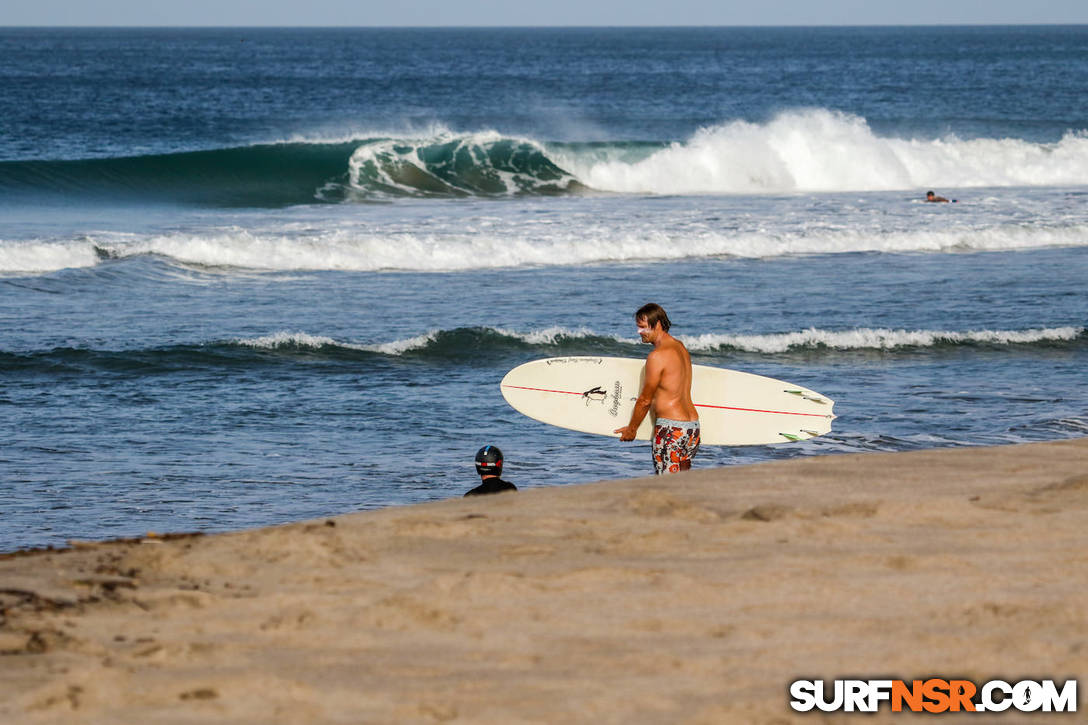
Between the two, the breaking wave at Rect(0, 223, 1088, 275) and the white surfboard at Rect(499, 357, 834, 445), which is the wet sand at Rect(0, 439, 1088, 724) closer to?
the white surfboard at Rect(499, 357, 834, 445)

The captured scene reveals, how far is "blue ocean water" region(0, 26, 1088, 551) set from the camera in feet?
30.0

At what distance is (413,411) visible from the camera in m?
10.6

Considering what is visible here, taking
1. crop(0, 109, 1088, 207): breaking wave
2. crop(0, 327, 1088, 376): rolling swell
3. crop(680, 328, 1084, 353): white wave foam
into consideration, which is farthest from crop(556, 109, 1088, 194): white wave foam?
crop(0, 327, 1088, 376): rolling swell

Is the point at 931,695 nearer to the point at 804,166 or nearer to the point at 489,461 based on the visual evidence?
the point at 489,461

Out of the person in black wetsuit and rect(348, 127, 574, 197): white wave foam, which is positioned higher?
rect(348, 127, 574, 197): white wave foam

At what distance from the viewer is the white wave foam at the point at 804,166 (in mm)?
29969

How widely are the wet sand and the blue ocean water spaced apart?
2.75m

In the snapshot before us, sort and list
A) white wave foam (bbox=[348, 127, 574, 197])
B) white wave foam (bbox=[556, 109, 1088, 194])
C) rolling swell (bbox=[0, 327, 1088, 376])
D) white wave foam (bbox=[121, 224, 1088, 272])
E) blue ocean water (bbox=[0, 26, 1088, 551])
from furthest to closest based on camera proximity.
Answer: white wave foam (bbox=[556, 109, 1088, 194]) → white wave foam (bbox=[348, 127, 574, 197]) → white wave foam (bbox=[121, 224, 1088, 272]) → rolling swell (bbox=[0, 327, 1088, 376]) → blue ocean water (bbox=[0, 26, 1088, 551])

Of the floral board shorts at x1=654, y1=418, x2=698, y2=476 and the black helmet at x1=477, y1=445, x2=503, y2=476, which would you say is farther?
the floral board shorts at x1=654, y1=418, x2=698, y2=476

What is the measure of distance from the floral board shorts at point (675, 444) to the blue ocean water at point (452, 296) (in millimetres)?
1307

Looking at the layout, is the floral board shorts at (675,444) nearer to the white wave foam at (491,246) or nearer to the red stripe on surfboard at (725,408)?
the red stripe on surfboard at (725,408)

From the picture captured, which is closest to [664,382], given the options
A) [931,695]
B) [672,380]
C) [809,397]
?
[672,380]

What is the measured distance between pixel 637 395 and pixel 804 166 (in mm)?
23040

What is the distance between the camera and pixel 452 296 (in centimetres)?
1584
